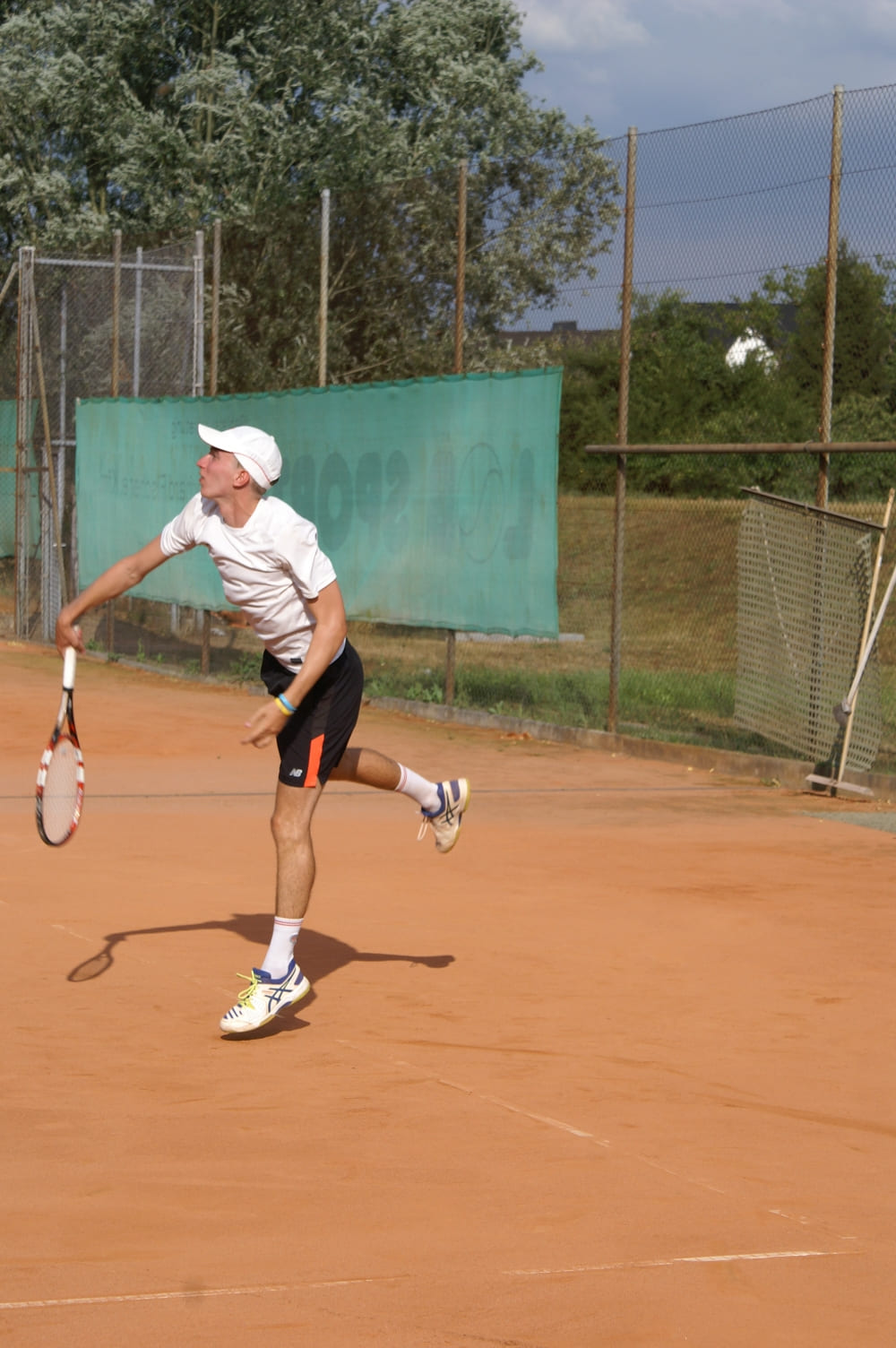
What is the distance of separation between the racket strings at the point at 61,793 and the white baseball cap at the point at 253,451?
112 centimetres

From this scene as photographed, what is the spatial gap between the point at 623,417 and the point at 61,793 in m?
7.41

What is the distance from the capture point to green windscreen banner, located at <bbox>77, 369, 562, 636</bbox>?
13078mm

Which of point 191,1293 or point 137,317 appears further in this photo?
point 137,317

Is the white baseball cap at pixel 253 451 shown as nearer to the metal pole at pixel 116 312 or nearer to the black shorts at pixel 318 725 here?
the black shorts at pixel 318 725

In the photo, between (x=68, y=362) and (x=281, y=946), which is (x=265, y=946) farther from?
(x=68, y=362)

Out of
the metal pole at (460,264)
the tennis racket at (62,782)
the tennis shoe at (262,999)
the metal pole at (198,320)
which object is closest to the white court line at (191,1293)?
the tennis shoe at (262,999)

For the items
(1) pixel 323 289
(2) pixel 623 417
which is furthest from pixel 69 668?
(1) pixel 323 289

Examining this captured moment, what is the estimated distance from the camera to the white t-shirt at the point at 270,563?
5.76 m

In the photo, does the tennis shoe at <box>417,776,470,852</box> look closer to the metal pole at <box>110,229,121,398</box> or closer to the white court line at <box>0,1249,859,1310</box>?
the white court line at <box>0,1249,859,1310</box>

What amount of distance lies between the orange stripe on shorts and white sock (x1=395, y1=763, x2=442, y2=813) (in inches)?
33.5

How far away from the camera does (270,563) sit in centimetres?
579

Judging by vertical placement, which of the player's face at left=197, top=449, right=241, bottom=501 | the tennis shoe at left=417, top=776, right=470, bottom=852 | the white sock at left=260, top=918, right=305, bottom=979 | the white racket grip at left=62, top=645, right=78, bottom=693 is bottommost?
the white sock at left=260, top=918, right=305, bottom=979

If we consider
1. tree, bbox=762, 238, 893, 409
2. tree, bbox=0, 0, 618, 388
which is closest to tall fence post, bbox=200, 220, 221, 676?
tree, bbox=762, 238, 893, 409

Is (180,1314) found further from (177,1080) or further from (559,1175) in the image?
(177,1080)
